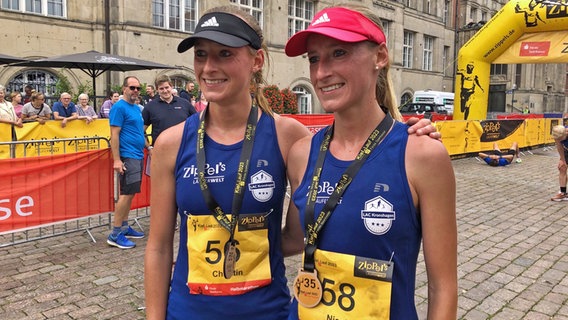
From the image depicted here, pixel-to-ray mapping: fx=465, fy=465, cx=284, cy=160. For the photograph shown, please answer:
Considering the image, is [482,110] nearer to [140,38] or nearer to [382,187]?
[140,38]

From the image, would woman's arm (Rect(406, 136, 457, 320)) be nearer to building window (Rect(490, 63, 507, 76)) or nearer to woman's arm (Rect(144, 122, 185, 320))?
woman's arm (Rect(144, 122, 185, 320))

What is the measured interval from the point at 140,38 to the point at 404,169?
66.5 ft

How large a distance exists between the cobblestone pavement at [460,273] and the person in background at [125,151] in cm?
25

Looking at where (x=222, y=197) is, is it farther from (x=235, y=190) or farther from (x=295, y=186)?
(x=295, y=186)

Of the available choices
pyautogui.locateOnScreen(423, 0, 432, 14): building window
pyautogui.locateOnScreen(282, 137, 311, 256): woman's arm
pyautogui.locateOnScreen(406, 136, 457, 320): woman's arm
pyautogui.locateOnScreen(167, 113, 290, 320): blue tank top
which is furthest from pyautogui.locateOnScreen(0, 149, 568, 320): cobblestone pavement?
pyautogui.locateOnScreen(423, 0, 432, 14): building window

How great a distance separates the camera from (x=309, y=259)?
1626mm

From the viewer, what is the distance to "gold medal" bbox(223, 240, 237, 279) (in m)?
1.80

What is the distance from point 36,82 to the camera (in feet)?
Answer: 58.0

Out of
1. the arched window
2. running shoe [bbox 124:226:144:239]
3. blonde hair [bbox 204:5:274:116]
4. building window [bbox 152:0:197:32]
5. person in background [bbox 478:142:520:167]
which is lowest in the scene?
running shoe [bbox 124:226:144:239]

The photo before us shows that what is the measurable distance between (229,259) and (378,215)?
0.63m

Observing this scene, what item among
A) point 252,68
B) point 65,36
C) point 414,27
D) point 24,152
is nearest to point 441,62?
point 414,27

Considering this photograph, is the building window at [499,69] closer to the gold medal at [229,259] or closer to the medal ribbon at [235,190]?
the medal ribbon at [235,190]

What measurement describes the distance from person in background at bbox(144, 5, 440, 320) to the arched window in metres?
16.6

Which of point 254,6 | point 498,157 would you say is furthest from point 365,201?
point 254,6
